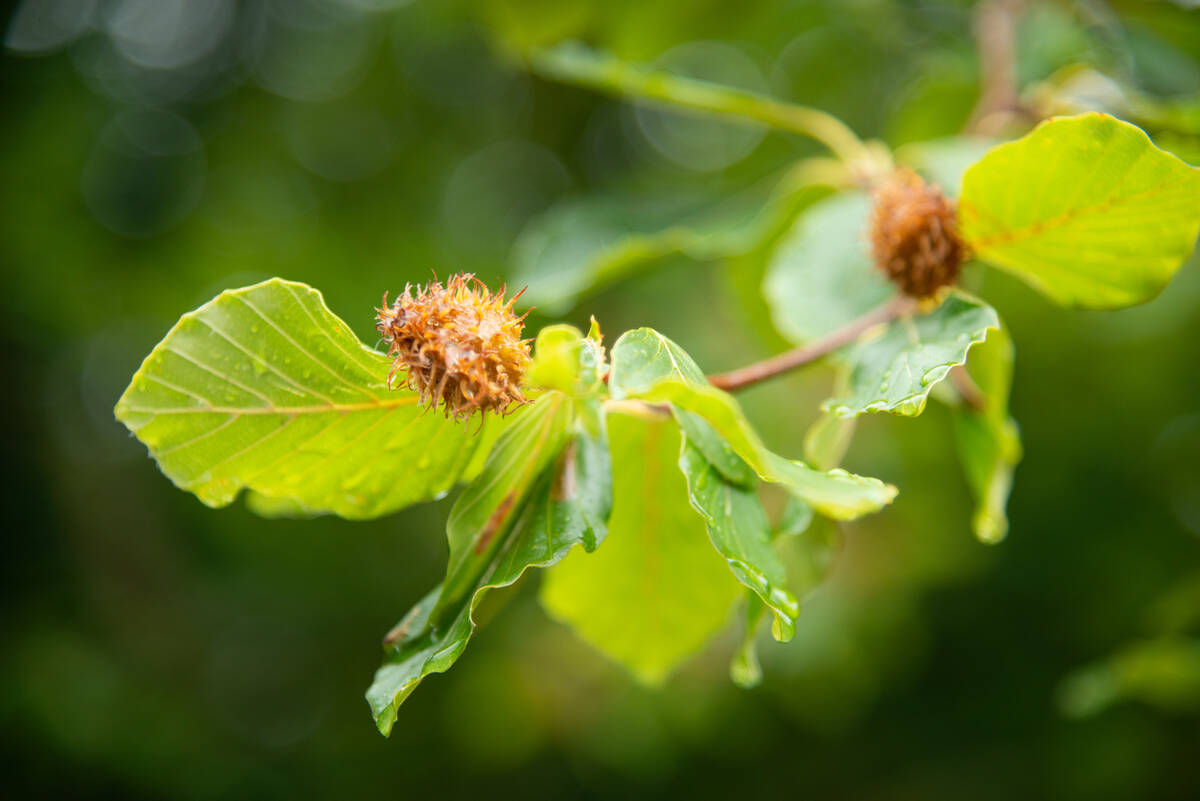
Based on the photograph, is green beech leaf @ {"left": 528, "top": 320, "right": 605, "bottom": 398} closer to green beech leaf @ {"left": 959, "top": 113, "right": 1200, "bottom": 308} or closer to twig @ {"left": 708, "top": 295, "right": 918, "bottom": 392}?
twig @ {"left": 708, "top": 295, "right": 918, "bottom": 392}

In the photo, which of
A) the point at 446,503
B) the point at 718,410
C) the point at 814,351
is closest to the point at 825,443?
the point at 814,351

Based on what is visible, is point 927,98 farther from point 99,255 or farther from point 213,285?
point 99,255

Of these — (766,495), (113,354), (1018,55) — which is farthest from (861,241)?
(113,354)

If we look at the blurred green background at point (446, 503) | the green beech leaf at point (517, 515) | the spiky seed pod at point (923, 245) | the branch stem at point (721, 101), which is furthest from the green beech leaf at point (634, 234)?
the green beech leaf at point (517, 515)

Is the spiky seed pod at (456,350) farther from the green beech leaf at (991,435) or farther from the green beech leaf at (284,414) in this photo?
the green beech leaf at (991,435)

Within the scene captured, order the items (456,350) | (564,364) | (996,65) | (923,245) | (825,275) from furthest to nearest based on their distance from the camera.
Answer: (996,65), (825,275), (923,245), (456,350), (564,364)

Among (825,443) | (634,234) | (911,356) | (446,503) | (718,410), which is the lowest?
(446,503)

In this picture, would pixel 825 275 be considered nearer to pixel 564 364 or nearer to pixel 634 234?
pixel 634 234
